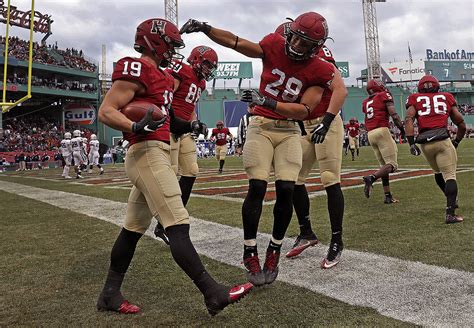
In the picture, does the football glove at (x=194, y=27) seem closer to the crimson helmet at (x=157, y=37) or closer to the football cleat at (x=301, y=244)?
the crimson helmet at (x=157, y=37)

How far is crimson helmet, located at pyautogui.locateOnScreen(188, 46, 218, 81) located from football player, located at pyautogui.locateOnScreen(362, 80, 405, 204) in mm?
3031

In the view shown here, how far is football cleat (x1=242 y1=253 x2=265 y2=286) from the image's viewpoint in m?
2.98

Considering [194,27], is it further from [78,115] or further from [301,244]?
[78,115]

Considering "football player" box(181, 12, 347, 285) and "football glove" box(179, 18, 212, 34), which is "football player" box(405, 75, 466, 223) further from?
"football glove" box(179, 18, 212, 34)

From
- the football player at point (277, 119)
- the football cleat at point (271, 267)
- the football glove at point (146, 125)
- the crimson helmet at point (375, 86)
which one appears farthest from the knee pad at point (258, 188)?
the crimson helmet at point (375, 86)

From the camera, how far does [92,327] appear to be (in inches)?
96.3

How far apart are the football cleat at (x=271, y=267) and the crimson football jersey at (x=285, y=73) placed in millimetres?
1055

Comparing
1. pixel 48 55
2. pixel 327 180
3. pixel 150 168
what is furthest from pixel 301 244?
pixel 48 55

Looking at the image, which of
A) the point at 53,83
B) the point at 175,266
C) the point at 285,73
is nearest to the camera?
the point at 285,73

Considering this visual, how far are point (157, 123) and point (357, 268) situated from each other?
6.31 feet

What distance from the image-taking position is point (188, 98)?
491 cm

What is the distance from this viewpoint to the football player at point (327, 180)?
3.64 metres

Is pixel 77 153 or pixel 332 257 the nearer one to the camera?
pixel 332 257

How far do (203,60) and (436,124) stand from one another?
2.94 m
